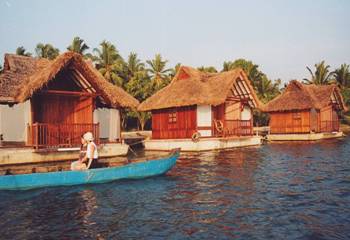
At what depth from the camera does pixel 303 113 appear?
115 ft

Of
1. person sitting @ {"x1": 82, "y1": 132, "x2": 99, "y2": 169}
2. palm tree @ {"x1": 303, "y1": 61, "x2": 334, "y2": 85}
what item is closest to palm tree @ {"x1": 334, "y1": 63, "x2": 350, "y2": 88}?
palm tree @ {"x1": 303, "y1": 61, "x2": 334, "y2": 85}

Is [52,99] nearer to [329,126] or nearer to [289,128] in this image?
[289,128]

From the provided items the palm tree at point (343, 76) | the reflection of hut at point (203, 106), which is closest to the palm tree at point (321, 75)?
the palm tree at point (343, 76)

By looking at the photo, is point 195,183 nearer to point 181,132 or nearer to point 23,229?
point 23,229

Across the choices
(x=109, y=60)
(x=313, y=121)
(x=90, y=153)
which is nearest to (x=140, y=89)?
(x=109, y=60)

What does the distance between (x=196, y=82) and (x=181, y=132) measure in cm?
446

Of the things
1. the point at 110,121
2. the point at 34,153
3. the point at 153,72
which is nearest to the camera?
the point at 34,153

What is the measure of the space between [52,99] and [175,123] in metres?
10.5

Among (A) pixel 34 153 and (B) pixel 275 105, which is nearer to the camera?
(A) pixel 34 153

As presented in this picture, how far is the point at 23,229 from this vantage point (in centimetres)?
734

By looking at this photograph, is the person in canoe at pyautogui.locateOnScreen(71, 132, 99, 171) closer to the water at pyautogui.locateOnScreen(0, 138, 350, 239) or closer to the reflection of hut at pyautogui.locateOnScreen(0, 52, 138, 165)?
the water at pyautogui.locateOnScreen(0, 138, 350, 239)

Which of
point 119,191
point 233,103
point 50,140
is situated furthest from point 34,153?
point 233,103

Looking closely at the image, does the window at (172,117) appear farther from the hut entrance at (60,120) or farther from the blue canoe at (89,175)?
the blue canoe at (89,175)

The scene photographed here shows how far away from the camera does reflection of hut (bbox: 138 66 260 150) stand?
25.0 metres
